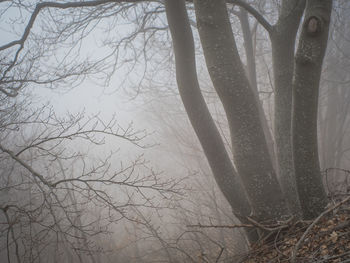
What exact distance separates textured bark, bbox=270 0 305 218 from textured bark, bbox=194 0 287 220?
0.64 meters

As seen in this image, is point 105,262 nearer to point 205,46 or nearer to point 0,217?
point 0,217

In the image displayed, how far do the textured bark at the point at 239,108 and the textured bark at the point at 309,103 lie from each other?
301 millimetres

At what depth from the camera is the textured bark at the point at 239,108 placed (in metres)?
2.41

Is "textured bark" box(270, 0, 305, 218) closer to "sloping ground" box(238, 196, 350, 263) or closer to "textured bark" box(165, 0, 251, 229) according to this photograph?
"textured bark" box(165, 0, 251, 229)

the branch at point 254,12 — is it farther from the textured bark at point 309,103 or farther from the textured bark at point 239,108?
the textured bark at point 309,103

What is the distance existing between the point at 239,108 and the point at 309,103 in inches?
24.0

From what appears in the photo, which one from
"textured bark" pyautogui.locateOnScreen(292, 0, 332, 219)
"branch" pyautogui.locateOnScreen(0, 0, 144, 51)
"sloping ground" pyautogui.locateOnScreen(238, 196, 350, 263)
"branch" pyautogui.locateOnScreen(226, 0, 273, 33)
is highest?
"branch" pyautogui.locateOnScreen(0, 0, 144, 51)

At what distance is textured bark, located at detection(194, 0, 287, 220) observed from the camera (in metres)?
2.41

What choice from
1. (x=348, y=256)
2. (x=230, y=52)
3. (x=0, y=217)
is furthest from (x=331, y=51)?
(x=0, y=217)

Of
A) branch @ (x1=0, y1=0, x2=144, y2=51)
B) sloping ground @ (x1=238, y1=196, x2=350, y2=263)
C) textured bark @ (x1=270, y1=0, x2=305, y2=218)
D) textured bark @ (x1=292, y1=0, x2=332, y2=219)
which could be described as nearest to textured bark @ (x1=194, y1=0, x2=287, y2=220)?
textured bark @ (x1=292, y1=0, x2=332, y2=219)

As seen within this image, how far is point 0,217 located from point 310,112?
15967mm

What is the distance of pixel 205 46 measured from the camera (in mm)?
2490

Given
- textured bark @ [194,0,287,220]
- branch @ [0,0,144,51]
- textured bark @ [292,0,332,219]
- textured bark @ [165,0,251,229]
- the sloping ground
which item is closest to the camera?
the sloping ground

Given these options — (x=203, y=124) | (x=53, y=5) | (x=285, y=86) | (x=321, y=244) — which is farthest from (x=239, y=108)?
(x=53, y=5)
